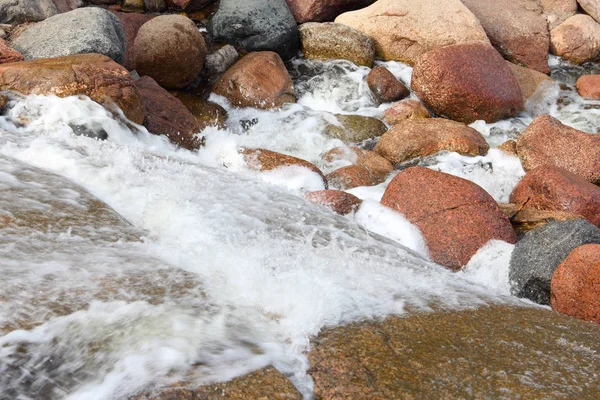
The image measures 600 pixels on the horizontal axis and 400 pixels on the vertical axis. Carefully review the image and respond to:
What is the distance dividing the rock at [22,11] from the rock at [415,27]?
17.0ft

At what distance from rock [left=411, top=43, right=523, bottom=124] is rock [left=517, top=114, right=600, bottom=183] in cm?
103

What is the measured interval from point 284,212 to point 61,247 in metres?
1.89

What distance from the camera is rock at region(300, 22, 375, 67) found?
31.6 ft

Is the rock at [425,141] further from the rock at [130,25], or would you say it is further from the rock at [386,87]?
the rock at [130,25]

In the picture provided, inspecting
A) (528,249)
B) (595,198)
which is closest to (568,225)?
(528,249)

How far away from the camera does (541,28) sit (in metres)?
11.2

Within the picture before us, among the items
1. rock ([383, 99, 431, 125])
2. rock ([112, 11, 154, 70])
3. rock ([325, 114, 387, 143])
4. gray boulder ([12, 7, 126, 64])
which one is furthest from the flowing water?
rock ([112, 11, 154, 70])

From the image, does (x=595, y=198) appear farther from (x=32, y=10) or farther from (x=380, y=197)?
(x=32, y=10)

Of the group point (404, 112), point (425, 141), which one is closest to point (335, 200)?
point (425, 141)

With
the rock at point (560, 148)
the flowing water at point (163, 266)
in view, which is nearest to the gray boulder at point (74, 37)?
the flowing water at point (163, 266)

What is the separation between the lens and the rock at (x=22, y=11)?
773 cm

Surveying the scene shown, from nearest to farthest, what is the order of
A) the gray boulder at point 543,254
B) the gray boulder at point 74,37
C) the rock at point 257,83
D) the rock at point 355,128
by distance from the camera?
1. the gray boulder at point 543,254
2. the gray boulder at point 74,37
3. the rock at point 355,128
4. the rock at point 257,83

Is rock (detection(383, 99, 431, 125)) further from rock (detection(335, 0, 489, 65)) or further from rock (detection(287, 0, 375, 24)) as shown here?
rock (detection(287, 0, 375, 24))

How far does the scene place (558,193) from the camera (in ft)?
19.2
